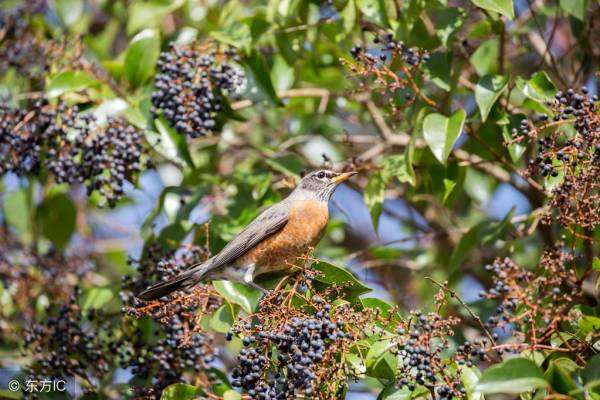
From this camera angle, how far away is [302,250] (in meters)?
4.45

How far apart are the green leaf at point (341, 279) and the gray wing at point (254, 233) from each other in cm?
98

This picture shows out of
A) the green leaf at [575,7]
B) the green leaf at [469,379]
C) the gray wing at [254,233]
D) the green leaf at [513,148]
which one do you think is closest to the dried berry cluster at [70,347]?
the gray wing at [254,233]

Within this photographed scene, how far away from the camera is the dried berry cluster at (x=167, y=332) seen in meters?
3.51

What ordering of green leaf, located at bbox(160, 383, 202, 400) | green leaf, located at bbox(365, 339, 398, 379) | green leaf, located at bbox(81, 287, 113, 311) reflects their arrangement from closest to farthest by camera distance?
green leaf, located at bbox(365, 339, 398, 379)
green leaf, located at bbox(160, 383, 202, 400)
green leaf, located at bbox(81, 287, 113, 311)

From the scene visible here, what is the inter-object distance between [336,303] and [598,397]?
102 cm

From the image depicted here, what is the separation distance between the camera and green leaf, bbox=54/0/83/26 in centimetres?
527

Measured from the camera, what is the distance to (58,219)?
214 inches

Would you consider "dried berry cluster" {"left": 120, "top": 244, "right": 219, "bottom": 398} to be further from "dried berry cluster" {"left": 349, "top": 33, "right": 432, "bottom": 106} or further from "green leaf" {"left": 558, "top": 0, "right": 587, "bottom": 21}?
"green leaf" {"left": 558, "top": 0, "right": 587, "bottom": 21}

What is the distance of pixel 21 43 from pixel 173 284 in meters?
1.98

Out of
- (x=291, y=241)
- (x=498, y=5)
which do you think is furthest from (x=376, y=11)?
(x=291, y=241)

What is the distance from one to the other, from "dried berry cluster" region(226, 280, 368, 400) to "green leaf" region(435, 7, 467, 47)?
149 centimetres

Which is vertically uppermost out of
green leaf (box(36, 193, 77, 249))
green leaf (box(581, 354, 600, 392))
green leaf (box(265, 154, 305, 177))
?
green leaf (box(581, 354, 600, 392))

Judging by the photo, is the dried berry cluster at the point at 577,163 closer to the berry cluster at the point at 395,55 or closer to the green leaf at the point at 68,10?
the berry cluster at the point at 395,55

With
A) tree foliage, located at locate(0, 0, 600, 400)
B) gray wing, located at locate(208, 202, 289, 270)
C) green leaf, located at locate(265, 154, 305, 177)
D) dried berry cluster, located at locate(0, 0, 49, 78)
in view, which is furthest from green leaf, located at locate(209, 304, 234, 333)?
dried berry cluster, located at locate(0, 0, 49, 78)
